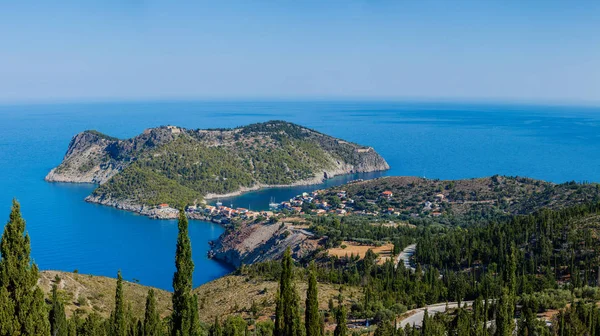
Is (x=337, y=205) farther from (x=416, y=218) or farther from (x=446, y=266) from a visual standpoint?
(x=446, y=266)

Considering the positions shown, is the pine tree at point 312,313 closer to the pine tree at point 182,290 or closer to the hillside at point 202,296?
the pine tree at point 182,290

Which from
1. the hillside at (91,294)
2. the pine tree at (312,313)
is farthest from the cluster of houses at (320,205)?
the pine tree at (312,313)

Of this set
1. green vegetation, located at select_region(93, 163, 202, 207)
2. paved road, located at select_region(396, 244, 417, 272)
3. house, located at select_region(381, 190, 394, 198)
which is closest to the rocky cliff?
paved road, located at select_region(396, 244, 417, 272)

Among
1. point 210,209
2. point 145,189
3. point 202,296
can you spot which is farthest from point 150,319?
point 145,189

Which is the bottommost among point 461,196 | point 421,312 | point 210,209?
point 210,209

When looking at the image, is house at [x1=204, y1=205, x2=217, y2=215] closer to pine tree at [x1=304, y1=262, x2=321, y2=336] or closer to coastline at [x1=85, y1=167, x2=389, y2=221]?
coastline at [x1=85, y1=167, x2=389, y2=221]

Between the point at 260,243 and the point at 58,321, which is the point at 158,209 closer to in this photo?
the point at 260,243

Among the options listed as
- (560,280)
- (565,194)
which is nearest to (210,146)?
(565,194)
